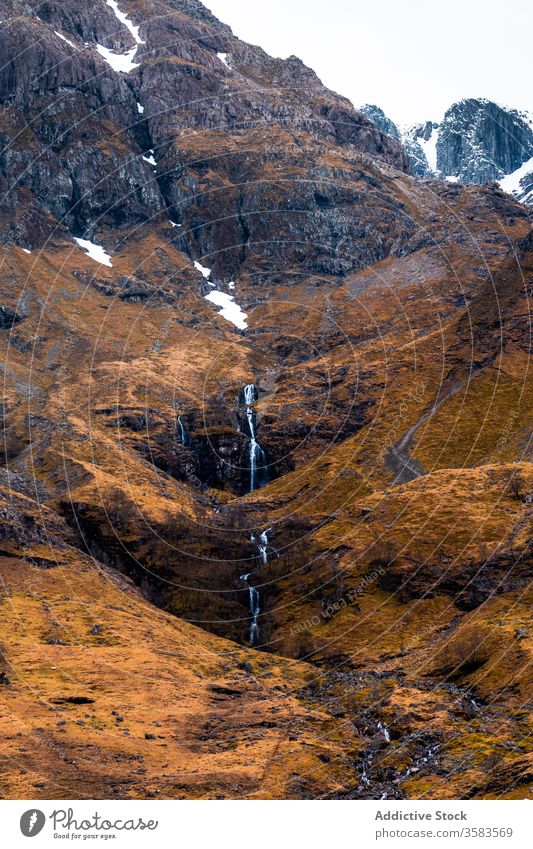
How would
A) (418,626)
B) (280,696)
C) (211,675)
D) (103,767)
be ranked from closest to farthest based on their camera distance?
(103,767), (280,696), (211,675), (418,626)

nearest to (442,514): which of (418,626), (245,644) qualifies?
(418,626)

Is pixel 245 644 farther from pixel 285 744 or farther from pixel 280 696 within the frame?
pixel 285 744

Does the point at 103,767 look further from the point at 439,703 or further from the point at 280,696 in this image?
the point at 439,703

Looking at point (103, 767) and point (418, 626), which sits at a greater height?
point (418, 626)


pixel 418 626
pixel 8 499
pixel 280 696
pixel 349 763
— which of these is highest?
pixel 8 499

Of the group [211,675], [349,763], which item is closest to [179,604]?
[211,675]

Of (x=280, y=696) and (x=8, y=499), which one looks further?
(x=8, y=499)

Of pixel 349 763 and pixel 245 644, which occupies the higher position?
pixel 245 644

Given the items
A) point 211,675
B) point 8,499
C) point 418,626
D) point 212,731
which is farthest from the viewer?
point 8,499

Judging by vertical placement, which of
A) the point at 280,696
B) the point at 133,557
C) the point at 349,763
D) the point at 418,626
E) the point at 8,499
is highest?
the point at 8,499
